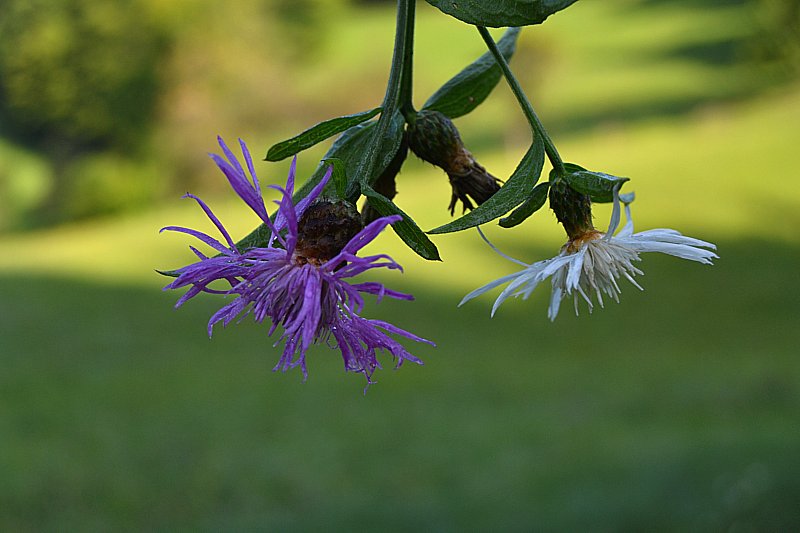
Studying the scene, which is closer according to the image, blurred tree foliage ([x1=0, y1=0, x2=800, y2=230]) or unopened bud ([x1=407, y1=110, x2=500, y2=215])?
unopened bud ([x1=407, y1=110, x2=500, y2=215])

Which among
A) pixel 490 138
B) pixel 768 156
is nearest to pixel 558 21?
pixel 490 138

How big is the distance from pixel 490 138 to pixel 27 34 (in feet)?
26.5

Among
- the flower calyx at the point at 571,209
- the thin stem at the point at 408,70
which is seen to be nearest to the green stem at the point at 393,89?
the thin stem at the point at 408,70

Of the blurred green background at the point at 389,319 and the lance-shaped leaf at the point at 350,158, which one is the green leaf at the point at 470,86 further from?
the blurred green background at the point at 389,319

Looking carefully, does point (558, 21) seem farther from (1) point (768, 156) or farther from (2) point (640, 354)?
(2) point (640, 354)

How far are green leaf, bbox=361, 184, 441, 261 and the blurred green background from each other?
12.4 feet

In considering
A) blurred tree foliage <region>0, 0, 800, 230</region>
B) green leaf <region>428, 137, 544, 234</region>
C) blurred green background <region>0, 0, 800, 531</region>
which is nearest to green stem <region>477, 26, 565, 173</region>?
green leaf <region>428, 137, 544, 234</region>

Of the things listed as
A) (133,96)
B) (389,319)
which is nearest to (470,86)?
(389,319)

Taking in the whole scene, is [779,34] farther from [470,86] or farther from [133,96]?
[470,86]

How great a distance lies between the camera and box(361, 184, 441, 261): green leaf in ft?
2.01

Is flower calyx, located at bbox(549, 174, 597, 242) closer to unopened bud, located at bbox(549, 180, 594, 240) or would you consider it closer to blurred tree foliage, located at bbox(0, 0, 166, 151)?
unopened bud, located at bbox(549, 180, 594, 240)

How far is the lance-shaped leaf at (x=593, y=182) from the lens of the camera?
0.63m

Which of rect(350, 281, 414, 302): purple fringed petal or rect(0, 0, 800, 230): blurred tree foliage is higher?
rect(0, 0, 800, 230): blurred tree foliage

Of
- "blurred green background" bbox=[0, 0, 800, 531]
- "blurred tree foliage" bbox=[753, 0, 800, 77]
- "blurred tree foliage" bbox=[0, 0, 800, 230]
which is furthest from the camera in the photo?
"blurred tree foliage" bbox=[0, 0, 800, 230]
